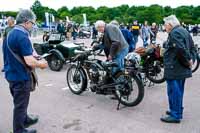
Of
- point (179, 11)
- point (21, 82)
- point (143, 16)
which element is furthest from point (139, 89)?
point (179, 11)

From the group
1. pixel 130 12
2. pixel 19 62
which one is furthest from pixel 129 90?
pixel 130 12

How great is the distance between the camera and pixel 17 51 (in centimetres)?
451

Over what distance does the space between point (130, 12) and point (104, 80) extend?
10559cm

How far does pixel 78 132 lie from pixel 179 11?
108620 millimetres

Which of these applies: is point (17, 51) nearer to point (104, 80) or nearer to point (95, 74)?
point (104, 80)

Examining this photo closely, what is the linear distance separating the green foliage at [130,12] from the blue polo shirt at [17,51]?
86.2 m

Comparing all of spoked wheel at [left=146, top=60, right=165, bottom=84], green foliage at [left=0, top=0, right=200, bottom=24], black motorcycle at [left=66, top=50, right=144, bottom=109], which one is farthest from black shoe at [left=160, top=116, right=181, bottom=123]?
green foliage at [left=0, top=0, right=200, bottom=24]

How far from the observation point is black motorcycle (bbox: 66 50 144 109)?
6336 millimetres

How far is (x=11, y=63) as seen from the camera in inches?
181

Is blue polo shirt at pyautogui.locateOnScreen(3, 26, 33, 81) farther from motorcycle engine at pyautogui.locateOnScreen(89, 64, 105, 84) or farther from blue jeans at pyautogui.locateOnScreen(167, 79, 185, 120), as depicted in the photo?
motorcycle engine at pyautogui.locateOnScreen(89, 64, 105, 84)

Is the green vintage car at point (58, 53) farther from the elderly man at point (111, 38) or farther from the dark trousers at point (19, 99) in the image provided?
the dark trousers at point (19, 99)

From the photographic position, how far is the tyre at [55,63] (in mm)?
10859

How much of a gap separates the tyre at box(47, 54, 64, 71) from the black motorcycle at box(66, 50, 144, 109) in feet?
10.3

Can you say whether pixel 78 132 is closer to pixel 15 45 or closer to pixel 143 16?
pixel 15 45
